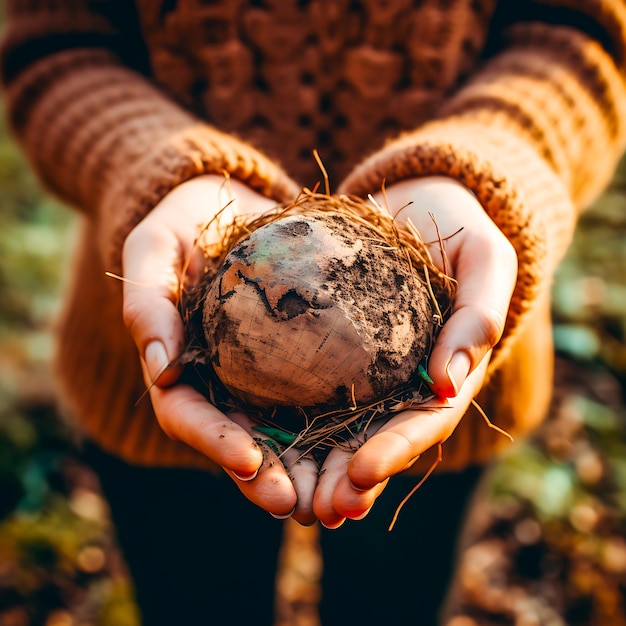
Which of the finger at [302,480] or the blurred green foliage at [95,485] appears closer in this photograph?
the finger at [302,480]

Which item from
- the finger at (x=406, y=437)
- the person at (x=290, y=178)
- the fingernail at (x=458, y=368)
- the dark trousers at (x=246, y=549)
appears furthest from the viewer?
the dark trousers at (x=246, y=549)

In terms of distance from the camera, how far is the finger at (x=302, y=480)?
979mm

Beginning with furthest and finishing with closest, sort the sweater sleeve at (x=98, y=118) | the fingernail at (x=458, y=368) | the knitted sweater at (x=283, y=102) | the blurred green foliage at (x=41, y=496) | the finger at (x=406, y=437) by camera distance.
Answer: the blurred green foliage at (x=41, y=496) → the knitted sweater at (x=283, y=102) → the sweater sleeve at (x=98, y=118) → the fingernail at (x=458, y=368) → the finger at (x=406, y=437)

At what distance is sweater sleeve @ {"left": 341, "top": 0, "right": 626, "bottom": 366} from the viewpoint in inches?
49.4

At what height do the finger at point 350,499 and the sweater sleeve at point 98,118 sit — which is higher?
the sweater sleeve at point 98,118

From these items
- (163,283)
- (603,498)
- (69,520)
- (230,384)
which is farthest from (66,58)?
(603,498)

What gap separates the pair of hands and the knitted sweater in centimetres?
16

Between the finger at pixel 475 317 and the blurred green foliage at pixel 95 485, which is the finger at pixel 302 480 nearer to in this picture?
the finger at pixel 475 317

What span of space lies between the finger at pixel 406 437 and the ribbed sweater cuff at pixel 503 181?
22 cm

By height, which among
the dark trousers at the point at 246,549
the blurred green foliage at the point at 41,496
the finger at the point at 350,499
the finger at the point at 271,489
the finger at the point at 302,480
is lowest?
the blurred green foliage at the point at 41,496

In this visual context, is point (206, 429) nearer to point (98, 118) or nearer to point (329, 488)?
point (329, 488)

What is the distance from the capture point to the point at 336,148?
1.73 m

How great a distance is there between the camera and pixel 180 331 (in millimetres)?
1159

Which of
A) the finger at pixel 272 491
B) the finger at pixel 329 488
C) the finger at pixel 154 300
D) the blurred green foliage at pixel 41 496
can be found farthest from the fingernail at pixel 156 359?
the blurred green foliage at pixel 41 496
